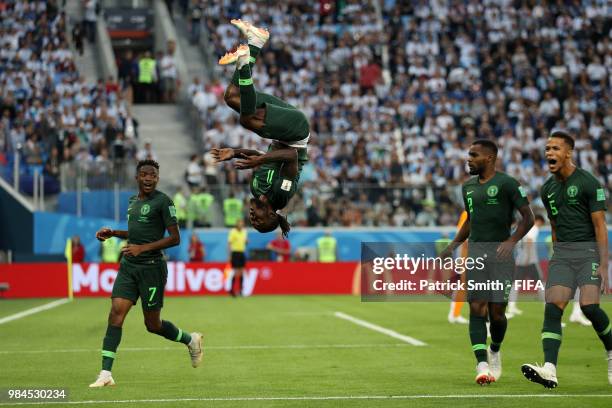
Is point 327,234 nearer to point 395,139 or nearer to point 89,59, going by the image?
point 395,139

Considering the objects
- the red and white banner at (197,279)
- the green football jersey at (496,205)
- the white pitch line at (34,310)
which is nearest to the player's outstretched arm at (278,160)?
the green football jersey at (496,205)

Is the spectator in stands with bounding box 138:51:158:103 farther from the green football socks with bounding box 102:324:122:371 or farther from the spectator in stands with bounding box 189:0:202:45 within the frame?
the green football socks with bounding box 102:324:122:371

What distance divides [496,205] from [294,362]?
400cm

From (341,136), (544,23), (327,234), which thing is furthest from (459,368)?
(544,23)

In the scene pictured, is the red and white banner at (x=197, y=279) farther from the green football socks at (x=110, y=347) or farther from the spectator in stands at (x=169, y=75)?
the green football socks at (x=110, y=347)

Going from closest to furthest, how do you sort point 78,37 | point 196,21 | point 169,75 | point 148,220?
point 148,220 → point 169,75 → point 78,37 → point 196,21

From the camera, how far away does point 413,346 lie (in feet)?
56.3

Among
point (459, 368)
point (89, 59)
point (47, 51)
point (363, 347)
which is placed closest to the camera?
point (459, 368)

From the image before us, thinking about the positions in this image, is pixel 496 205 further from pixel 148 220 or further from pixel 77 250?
pixel 77 250

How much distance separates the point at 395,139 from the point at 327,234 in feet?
19.3

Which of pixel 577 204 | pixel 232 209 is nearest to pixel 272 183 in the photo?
pixel 577 204

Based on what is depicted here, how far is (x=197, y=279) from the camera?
104 feet

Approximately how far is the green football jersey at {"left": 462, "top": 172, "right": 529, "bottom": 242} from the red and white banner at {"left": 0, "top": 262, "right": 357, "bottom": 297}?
745 inches

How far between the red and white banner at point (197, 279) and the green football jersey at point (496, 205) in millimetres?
18935
